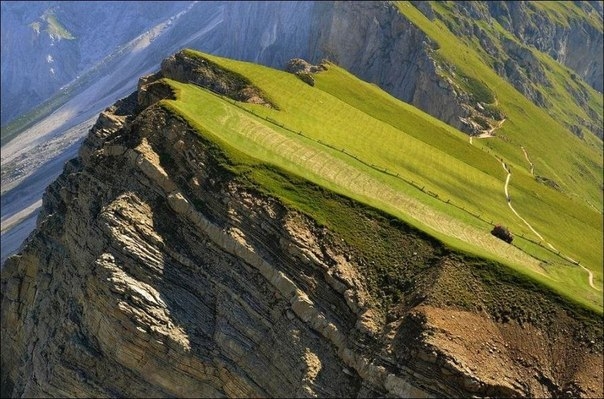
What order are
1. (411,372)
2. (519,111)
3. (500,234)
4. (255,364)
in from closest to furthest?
(411,372), (255,364), (500,234), (519,111)

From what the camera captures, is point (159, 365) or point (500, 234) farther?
point (500, 234)

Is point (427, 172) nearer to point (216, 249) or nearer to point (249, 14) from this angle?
point (216, 249)

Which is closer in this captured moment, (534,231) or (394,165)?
(394,165)

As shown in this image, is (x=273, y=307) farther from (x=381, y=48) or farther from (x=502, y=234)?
(x=381, y=48)

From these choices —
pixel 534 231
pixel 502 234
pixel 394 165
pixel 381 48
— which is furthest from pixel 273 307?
pixel 381 48

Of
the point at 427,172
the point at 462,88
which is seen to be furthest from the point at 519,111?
the point at 427,172

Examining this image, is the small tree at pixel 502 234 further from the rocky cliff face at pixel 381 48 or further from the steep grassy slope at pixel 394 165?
the rocky cliff face at pixel 381 48
